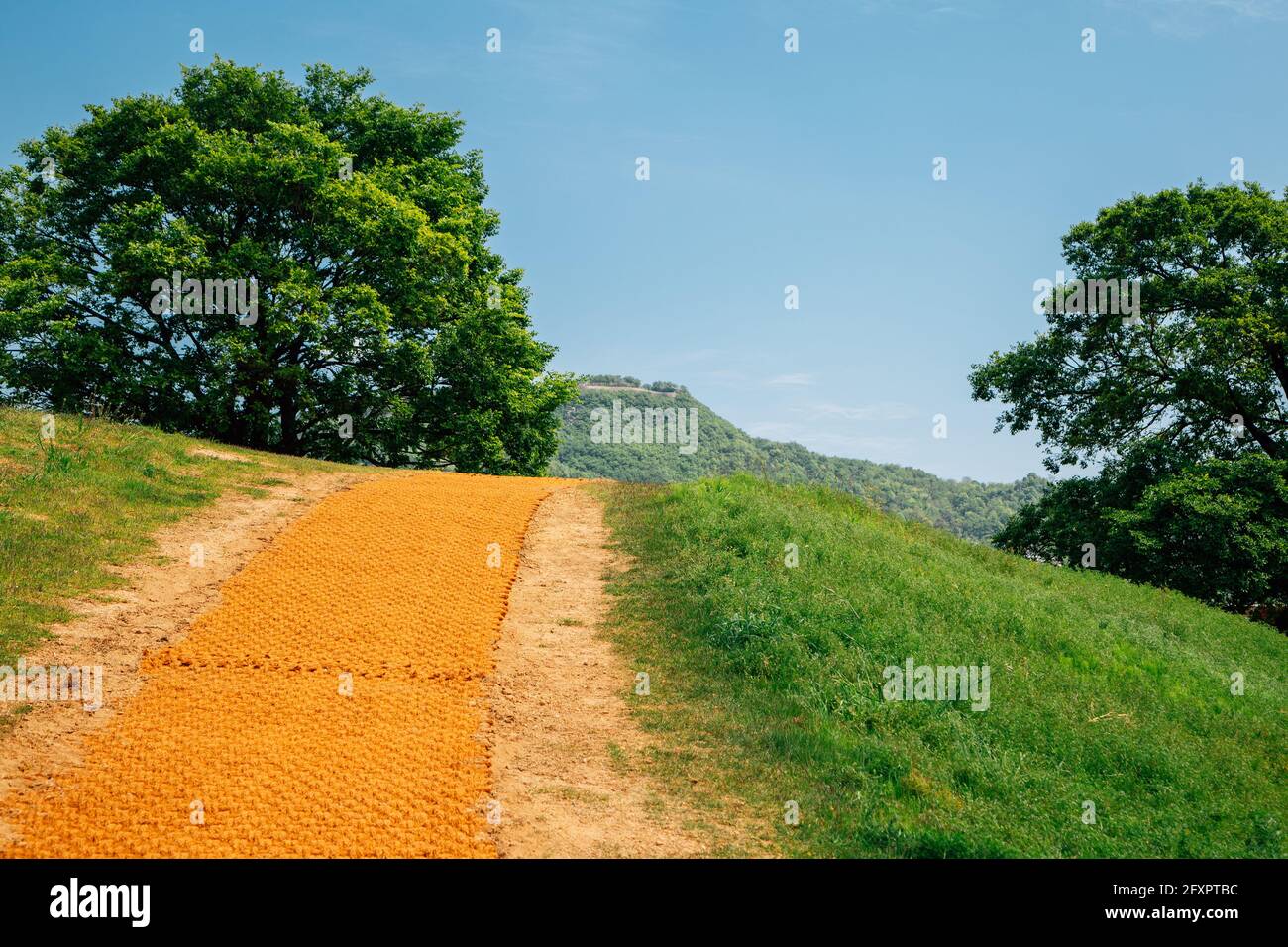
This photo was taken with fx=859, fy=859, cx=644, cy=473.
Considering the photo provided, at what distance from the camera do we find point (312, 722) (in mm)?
9281

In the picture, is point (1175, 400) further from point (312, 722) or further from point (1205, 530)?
point (312, 722)

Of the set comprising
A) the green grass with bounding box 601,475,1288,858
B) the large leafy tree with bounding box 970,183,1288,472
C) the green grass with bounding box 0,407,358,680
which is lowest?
the green grass with bounding box 601,475,1288,858

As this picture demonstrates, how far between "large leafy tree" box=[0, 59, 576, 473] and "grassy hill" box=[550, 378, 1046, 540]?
58.7 ft

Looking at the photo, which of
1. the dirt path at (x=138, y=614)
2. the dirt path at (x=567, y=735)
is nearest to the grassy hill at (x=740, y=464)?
the dirt path at (x=138, y=614)

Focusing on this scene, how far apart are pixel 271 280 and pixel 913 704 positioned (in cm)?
2303

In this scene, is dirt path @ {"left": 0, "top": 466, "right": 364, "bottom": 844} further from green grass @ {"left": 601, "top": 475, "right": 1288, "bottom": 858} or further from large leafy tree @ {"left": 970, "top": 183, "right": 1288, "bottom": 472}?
large leafy tree @ {"left": 970, "top": 183, "right": 1288, "bottom": 472}

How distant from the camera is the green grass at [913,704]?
27.1 feet

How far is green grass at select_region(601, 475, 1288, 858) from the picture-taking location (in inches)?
326

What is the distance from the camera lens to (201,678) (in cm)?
1035

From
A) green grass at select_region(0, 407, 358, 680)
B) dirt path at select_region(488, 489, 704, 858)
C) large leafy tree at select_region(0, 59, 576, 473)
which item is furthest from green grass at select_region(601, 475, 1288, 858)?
large leafy tree at select_region(0, 59, 576, 473)

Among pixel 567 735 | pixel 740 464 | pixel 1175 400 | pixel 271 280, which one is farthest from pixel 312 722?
pixel 740 464
